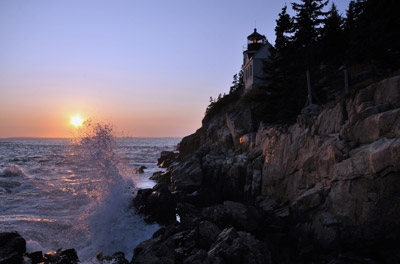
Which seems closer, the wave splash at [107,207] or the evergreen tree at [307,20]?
the wave splash at [107,207]

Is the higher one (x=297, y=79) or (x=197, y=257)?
(x=297, y=79)

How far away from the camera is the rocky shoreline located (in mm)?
8602

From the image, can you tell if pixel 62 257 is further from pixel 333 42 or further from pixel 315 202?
pixel 333 42

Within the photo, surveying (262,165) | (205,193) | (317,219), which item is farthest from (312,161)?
(205,193)

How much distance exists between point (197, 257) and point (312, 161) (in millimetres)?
7701

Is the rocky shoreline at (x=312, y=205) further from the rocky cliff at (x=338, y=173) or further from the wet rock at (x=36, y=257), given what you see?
the wet rock at (x=36, y=257)

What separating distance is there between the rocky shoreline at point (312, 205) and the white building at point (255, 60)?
1471cm

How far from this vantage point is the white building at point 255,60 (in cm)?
3031

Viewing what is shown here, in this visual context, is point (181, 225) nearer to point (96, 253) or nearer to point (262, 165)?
point (96, 253)

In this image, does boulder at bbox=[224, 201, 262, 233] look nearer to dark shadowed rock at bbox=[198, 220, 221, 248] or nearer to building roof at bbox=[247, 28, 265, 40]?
dark shadowed rock at bbox=[198, 220, 221, 248]

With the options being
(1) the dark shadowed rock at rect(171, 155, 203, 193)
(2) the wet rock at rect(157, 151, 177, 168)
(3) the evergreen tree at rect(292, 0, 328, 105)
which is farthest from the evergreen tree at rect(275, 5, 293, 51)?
(2) the wet rock at rect(157, 151, 177, 168)

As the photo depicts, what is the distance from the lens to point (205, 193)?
1905 centimetres

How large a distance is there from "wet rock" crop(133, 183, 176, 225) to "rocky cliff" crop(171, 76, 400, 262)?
5.39 m

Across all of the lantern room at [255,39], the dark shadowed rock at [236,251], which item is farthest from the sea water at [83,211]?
the lantern room at [255,39]
